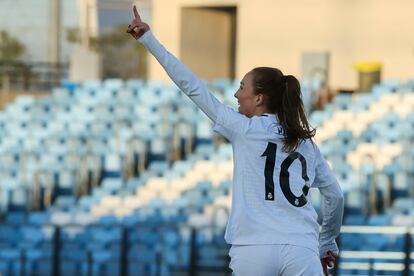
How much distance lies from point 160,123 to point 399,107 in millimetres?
3438

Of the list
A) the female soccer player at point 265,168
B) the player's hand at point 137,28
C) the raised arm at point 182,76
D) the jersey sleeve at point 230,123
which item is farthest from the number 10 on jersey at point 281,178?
the player's hand at point 137,28

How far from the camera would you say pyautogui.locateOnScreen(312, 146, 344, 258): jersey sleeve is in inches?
171

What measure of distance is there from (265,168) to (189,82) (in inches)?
15.2

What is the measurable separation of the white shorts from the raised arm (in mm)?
468

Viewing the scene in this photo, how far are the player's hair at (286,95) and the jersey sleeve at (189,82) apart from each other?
0.16 meters

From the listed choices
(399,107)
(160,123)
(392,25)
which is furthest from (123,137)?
(392,25)

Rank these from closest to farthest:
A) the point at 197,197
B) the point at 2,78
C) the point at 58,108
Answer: the point at 197,197 < the point at 58,108 < the point at 2,78

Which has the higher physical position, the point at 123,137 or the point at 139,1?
the point at 139,1

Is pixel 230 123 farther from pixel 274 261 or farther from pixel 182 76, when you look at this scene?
pixel 274 261

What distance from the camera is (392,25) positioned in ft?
66.1

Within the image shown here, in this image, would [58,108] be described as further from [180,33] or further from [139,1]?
[139,1]

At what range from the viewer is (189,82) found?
4066 millimetres

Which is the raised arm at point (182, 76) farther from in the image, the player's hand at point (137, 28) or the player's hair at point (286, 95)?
the player's hair at point (286, 95)

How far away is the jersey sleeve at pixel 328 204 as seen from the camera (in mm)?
4332
